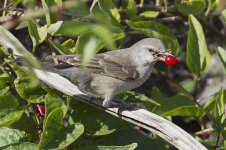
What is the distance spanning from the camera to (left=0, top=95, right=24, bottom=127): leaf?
3.30 m

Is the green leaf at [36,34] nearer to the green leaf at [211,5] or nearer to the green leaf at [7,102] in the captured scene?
the green leaf at [7,102]

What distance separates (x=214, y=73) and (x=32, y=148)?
9.98 feet

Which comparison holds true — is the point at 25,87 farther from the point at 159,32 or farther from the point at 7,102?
the point at 159,32

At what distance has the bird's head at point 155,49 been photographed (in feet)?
13.1

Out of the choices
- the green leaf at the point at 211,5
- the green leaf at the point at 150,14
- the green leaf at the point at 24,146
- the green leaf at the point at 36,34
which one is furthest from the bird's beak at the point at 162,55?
the green leaf at the point at 24,146

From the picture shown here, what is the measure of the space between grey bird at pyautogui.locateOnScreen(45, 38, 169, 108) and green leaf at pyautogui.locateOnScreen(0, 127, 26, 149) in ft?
1.93

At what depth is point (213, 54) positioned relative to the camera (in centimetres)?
563

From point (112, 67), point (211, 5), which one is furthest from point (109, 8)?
point (211, 5)

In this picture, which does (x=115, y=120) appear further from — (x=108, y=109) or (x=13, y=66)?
(x=13, y=66)

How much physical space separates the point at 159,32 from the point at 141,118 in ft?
3.41

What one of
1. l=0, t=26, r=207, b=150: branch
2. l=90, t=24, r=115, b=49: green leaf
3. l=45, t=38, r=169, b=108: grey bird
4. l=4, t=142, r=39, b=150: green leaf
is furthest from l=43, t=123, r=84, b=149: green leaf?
l=90, t=24, r=115, b=49: green leaf

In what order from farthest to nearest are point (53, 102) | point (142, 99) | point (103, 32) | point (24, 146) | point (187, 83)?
point (187, 83), point (142, 99), point (53, 102), point (24, 146), point (103, 32)

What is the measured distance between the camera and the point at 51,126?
125 inches

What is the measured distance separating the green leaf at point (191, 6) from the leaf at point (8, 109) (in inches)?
65.4
